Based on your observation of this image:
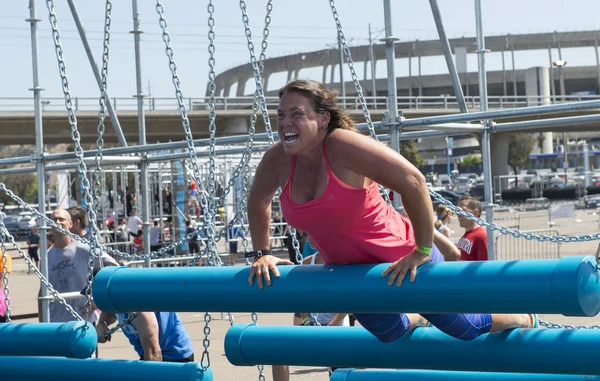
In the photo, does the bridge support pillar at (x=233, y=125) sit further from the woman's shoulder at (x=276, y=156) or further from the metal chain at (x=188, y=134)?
the woman's shoulder at (x=276, y=156)

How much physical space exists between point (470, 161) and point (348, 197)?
9093 cm

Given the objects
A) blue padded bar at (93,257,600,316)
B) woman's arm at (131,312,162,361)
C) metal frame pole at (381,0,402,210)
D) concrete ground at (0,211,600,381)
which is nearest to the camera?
blue padded bar at (93,257,600,316)

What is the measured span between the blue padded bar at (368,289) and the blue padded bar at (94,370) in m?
0.64

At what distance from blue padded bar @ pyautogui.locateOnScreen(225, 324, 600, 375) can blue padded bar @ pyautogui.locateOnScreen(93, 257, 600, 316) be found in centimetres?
37

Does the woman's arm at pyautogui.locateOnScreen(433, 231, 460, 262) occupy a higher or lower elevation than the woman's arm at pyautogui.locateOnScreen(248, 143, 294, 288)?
lower

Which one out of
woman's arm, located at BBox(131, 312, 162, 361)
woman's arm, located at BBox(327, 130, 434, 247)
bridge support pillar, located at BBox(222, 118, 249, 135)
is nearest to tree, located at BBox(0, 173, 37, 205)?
bridge support pillar, located at BBox(222, 118, 249, 135)

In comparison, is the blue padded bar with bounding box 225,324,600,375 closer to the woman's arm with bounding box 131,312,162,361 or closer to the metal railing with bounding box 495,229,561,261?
the woman's arm with bounding box 131,312,162,361

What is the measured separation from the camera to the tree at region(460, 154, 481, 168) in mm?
92525

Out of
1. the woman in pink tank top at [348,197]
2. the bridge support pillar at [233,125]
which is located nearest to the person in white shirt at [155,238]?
the woman in pink tank top at [348,197]

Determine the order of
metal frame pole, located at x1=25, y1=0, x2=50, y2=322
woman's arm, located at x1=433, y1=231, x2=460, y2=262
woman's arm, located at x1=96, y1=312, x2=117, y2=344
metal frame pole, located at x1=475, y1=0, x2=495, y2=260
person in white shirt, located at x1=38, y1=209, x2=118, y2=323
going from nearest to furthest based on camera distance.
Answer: woman's arm, located at x1=96, y1=312, x2=117, y2=344 < woman's arm, located at x1=433, y1=231, x2=460, y2=262 < metal frame pole, located at x1=475, y1=0, x2=495, y2=260 < person in white shirt, located at x1=38, y1=209, x2=118, y2=323 < metal frame pole, located at x1=25, y1=0, x2=50, y2=322

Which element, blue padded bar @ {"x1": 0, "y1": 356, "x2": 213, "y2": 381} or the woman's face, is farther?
blue padded bar @ {"x1": 0, "y1": 356, "x2": 213, "y2": 381}

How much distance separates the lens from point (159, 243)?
2108 cm

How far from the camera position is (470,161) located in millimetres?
93312

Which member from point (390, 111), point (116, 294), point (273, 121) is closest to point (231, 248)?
point (390, 111)
